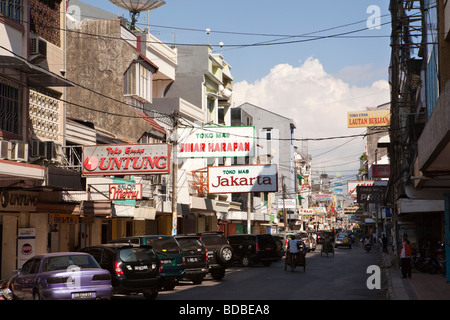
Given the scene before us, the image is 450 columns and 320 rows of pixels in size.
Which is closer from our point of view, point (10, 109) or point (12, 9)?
point (12, 9)

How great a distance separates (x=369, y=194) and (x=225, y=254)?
96.3ft

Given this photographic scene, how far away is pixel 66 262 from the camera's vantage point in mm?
16344

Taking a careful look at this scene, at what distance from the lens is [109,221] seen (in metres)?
37.1

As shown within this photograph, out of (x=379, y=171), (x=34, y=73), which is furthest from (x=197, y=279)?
(x=379, y=171)

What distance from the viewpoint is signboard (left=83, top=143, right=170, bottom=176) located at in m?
28.1

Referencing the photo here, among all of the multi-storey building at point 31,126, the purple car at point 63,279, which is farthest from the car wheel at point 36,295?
the multi-storey building at point 31,126

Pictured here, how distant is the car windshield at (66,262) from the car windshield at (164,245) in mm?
5773

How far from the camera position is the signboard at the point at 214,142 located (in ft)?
123

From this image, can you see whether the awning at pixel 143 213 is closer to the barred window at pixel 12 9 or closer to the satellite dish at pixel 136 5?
the barred window at pixel 12 9

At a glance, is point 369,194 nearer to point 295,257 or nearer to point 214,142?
point 214,142

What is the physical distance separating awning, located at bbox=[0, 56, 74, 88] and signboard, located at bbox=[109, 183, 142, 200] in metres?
6.16

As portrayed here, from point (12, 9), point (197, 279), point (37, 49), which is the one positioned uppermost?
point (12, 9)

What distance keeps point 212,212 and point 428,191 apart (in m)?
28.3
